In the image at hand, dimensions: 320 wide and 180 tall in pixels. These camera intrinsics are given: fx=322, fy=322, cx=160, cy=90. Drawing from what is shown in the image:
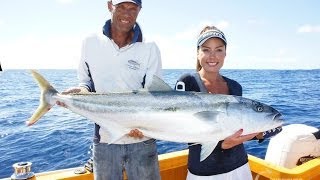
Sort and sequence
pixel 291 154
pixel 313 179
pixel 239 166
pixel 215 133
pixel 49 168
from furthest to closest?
pixel 49 168 → pixel 291 154 → pixel 313 179 → pixel 239 166 → pixel 215 133

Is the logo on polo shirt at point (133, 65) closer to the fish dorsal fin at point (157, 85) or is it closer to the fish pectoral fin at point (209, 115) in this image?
the fish dorsal fin at point (157, 85)

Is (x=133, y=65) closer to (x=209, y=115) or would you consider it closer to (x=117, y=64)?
(x=117, y=64)

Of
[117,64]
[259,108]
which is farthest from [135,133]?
[259,108]

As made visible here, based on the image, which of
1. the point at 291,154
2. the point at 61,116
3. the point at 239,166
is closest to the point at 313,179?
the point at 291,154

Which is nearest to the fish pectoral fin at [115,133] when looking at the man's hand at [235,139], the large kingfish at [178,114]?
the large kingfish at [178,114]

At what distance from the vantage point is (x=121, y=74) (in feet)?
12.7

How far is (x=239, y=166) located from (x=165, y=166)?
159cm

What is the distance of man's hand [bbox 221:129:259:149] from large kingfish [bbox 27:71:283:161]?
5 centimetres

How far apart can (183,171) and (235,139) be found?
213cm

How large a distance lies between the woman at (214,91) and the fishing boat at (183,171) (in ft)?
3.72

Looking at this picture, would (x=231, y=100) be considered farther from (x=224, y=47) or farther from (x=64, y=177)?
(x=64, y=177)

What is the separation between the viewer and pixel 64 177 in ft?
14.0

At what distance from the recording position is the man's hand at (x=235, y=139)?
3.34m

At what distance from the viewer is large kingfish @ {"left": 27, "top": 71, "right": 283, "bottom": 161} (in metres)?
3.31
